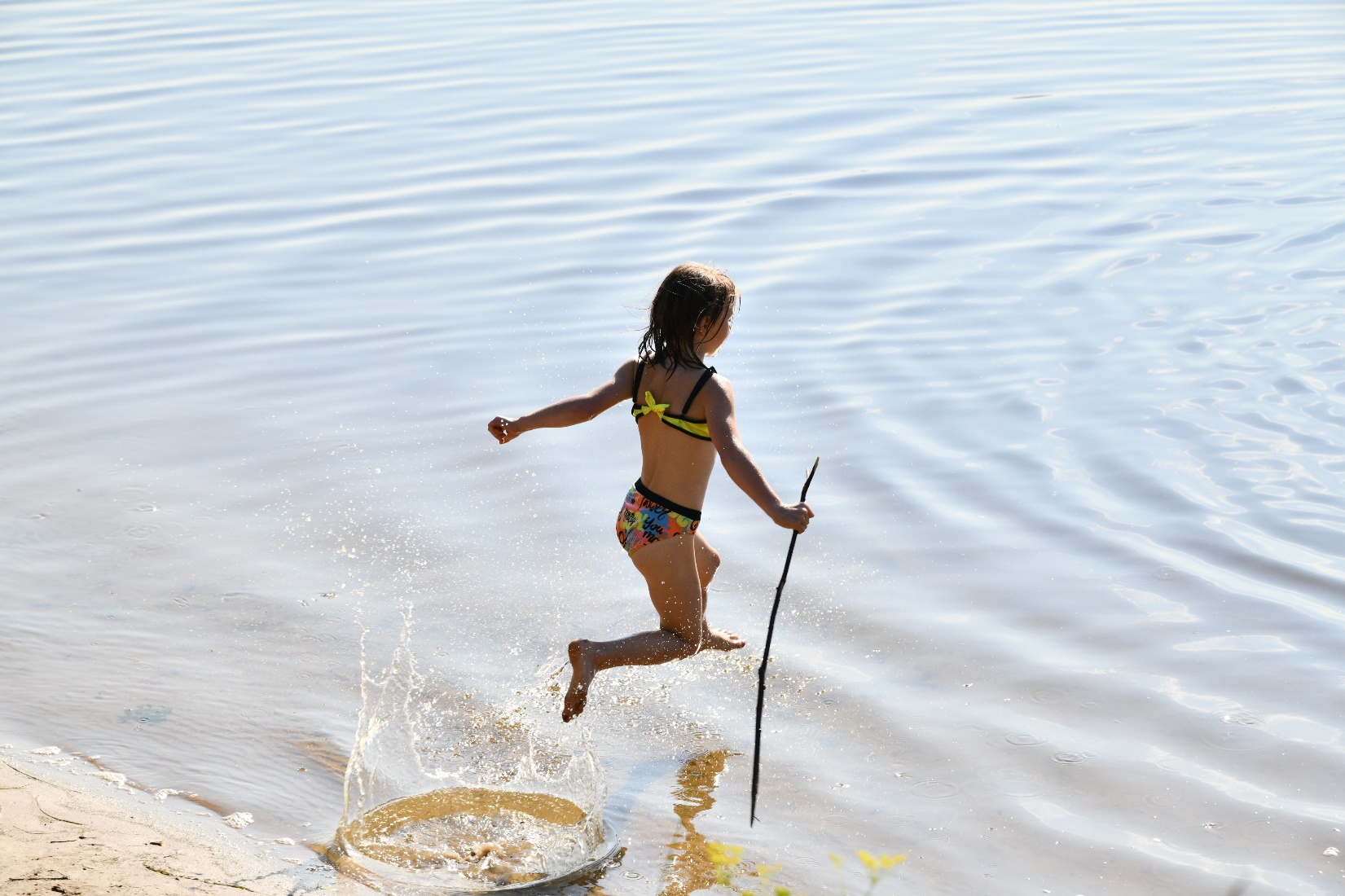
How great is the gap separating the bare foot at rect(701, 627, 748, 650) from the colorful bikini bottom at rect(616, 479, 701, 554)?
41 centimetres

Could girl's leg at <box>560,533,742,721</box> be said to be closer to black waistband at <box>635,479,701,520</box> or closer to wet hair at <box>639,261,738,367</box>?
black waistband at <box>635,479,701,520</box>

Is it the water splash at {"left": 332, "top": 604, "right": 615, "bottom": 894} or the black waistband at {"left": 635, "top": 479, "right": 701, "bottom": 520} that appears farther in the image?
the black waistband at {"left": 635, "top": 479, "right": 701, "bottom": 520}

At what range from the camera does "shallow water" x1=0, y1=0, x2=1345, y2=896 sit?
14.2 feet

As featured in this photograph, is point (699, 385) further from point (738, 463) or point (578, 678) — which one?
point (578, 678)

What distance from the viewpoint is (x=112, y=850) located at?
3.51 m

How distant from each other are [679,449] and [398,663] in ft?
4.59

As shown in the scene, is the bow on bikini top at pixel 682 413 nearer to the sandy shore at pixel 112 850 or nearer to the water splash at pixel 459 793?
the water splash at pixel 459 793

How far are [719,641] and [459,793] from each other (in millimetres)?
1036

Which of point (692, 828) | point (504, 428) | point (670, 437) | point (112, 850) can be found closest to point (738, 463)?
point (670, 437)

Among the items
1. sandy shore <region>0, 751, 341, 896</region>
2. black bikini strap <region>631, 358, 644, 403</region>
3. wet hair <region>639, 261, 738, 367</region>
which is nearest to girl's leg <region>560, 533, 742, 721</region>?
black bikini strap <region>631, 358, 644, 403</region>

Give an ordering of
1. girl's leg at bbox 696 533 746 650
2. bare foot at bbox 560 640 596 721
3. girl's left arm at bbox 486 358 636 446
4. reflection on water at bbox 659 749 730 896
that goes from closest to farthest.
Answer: reflection on water at bbox 659 749 730 896 < bare foot at bbox 560 640 596 721 < girl's left arm at bbox 486 358 636 446 < girl's leg at bbox 696 533 746 650

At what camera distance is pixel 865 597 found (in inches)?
216

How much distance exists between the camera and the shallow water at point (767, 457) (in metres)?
4.33

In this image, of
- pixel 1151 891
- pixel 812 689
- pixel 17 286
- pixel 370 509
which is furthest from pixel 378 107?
pixel 1151 891
